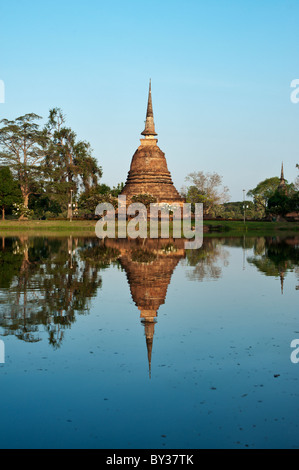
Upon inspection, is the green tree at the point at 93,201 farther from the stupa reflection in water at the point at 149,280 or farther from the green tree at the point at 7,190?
the stupa reflection in water at the point at 149,280

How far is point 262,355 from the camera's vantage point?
25.2ft

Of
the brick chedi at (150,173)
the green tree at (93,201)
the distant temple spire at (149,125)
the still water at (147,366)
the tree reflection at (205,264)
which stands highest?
the distant temple spire at (149,125)

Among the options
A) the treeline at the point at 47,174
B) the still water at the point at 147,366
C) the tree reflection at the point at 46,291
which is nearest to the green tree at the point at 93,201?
the treeline at the point at 47,174

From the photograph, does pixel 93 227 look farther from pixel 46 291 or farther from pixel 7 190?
pixel 46 291

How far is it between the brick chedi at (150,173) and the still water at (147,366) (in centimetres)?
5313

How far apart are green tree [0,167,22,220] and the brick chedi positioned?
574 inches

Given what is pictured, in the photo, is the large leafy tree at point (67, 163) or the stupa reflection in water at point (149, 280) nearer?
the stupa reflection in water at point (149, 280)

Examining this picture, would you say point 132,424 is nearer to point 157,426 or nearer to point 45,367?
point 157,426

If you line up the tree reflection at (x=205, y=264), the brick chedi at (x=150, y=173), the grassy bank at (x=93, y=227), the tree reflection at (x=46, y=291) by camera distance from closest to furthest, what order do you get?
the tree reflection at (x=46, y=291) < the tree reflection at (x=205, y=264) < the grassy bank at (x=93, y=227) < the brick chedi at (x=150, y=173)

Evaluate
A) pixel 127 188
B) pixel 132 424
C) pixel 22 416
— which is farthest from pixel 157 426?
pixel 127 188

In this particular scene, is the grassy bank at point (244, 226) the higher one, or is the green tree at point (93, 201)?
the green tree at point (93, 201)

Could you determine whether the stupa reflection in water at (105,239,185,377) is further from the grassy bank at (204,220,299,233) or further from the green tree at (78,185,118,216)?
the green tree at (78,185,118,216)

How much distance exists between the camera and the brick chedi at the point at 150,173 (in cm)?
6750

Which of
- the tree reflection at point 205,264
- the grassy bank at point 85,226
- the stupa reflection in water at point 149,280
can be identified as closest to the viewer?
the stupa reflection in water at point 149,280
